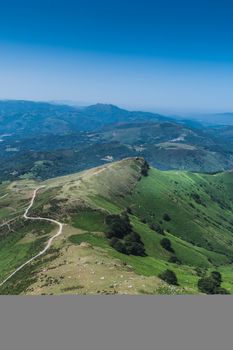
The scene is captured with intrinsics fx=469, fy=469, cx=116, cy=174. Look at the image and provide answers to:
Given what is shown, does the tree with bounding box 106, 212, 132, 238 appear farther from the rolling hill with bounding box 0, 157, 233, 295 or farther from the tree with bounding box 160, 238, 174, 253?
the tree with bounding box 160, 238, 174, 253

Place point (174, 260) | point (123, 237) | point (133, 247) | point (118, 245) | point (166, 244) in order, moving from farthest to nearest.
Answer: point (166, 244) < point (174, 260) < point (123, 237) < point (133, 247) < point (118, 245)

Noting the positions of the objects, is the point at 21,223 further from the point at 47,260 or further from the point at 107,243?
the point at 47,260

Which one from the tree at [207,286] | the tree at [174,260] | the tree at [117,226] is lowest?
the tree at [174,260]

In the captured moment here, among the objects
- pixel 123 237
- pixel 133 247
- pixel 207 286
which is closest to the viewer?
pixel 207 286

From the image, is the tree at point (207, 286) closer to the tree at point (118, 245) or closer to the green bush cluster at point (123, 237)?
the tree at point (118, 245)

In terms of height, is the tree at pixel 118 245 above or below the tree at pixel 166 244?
above

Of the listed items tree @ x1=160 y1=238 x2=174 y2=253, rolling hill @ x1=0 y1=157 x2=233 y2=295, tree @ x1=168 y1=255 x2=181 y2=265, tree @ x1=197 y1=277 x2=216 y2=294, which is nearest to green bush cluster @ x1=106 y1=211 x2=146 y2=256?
rolling hill @ x1=0 y1=157 x2=233 y2=295

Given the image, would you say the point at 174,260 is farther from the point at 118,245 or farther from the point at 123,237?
the point at 118,245

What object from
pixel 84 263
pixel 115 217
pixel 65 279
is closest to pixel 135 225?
pixel 115 217

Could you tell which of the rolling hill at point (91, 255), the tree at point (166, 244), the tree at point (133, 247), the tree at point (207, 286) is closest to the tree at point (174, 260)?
the rolling hill at point (91, 255)

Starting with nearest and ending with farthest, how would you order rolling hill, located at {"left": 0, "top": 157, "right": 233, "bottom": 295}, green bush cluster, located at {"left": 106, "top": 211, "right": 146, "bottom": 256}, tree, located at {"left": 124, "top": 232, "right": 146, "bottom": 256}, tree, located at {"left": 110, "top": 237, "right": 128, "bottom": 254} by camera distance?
rolling hill, located at {"left": 0, "top": 157, "right": 233, "bottom": 295}
tree, located at {"left": 110, "top": 237, "right": 128, "bottom": 254}
green bush cluster, located at {"left": 106, "top": 211, "right": 146, "bottom": 256}
tree, located at {"left": 124, "top": 232, "right": 146, "bottom": 256}

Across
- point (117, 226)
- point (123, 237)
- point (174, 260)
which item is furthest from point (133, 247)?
point (174, 260)
